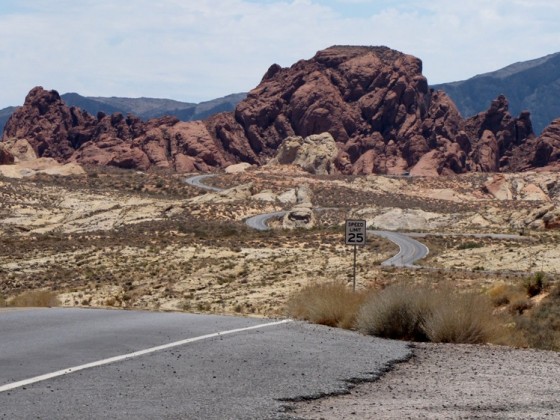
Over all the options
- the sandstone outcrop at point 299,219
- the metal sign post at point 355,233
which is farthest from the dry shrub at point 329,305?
the sandstone outcrop at point 299,219

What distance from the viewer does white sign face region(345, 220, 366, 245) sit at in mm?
21641

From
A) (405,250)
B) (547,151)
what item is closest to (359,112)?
(547,151)

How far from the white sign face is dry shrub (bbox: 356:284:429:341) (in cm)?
647

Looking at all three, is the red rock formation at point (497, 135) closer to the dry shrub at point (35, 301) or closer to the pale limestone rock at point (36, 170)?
the pale limestone rock at point (36, 170)

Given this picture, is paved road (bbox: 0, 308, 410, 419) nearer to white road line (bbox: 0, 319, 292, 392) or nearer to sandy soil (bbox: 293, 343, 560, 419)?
white road line (bbox: 0, 319, 292, 392)

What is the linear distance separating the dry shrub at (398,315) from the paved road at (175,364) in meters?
0.75

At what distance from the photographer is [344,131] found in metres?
159

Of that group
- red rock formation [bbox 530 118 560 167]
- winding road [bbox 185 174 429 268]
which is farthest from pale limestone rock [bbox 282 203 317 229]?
red rock formation [bbox 530 118 560 167]

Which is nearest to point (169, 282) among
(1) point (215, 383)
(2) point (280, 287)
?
(2) point (280, 287)

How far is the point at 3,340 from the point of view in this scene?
39.9 ft

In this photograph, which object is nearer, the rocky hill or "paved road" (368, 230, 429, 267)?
"paved road" (368, 230, 429, 267)

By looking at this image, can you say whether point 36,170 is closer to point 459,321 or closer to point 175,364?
point 459,321

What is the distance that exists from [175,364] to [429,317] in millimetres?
5673

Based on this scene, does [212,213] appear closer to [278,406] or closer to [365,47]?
[278,406]
